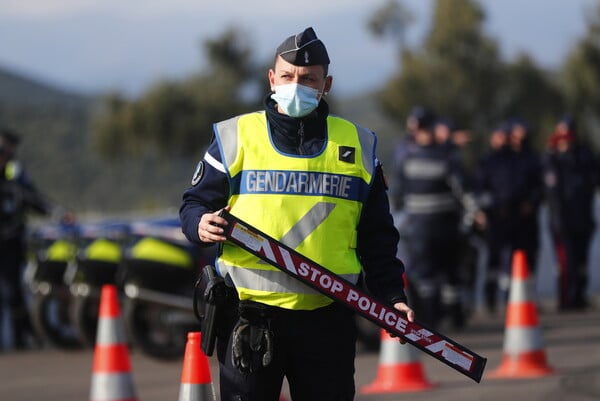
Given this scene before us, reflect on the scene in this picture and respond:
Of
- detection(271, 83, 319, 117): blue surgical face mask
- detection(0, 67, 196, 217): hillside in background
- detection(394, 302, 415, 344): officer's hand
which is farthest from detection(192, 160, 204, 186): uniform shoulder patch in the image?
detection(0, 67, 196, 217): hillside in background

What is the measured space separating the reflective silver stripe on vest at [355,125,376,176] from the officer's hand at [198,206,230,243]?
1.95 feet

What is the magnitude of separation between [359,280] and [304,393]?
479 mm

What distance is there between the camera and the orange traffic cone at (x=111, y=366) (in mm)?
7176

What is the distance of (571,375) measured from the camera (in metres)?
9.51

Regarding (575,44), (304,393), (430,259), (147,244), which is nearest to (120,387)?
(304,393)

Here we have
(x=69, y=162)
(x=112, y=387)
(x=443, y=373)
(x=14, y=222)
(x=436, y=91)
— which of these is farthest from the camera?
(x=69, y=162)

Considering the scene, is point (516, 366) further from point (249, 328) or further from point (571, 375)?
point (249, 328)

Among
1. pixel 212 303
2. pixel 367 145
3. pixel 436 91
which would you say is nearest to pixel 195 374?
pixel 212 303

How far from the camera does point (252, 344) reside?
184 inches

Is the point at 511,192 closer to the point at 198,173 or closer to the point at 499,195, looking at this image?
the point at 499,195

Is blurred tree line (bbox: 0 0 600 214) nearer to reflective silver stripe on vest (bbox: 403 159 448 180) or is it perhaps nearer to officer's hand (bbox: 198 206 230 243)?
reflective silver stripe on vest (bbox: 403 159 448 180)

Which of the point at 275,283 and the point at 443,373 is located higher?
the point at 275,283

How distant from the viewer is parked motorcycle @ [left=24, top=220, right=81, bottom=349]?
12.6m

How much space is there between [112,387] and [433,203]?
235 inches
